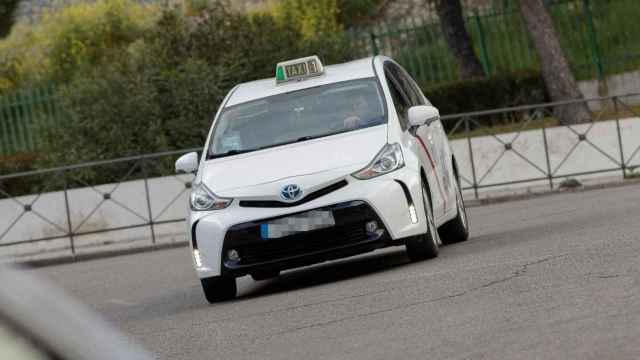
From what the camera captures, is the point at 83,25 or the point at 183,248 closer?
the point at 183,248

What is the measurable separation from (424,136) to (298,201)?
6.22ft

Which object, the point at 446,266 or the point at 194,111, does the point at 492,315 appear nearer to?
the point at 446,266

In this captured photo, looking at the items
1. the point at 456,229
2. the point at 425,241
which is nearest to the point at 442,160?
the point at 456,229

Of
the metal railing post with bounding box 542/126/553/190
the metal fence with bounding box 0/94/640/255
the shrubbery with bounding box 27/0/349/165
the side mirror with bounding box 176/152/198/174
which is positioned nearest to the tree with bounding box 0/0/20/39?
the metal fence with bounding box 0/94/640/255

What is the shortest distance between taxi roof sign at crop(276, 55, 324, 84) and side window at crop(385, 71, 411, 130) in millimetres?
570

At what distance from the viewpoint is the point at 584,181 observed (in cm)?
2297

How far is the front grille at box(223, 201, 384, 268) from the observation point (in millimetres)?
10586

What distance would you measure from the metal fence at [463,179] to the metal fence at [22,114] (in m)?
11.3

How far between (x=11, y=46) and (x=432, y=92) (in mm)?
22244

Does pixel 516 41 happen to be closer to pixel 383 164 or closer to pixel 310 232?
pixel 383 164

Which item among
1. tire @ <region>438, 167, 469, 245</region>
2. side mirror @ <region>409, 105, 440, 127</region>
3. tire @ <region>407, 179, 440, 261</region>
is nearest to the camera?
tire @ <region>407, 179, 440, 261</region>

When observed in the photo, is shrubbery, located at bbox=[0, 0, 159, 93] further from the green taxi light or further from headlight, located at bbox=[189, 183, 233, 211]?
headlight, located at bbox=[189, 183, 233, 211]

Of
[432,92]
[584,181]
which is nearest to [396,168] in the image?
[584,181]

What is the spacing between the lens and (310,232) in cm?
1058
